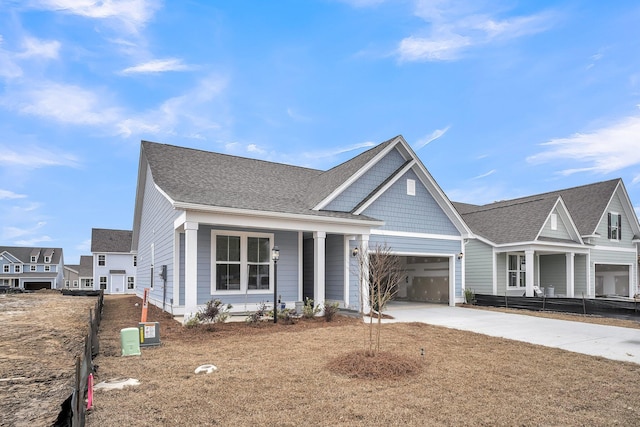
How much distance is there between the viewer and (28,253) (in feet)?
186

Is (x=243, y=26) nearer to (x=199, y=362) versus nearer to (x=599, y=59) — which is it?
(x=199, y=362)

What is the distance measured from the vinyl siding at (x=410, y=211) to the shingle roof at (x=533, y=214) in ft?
14.6

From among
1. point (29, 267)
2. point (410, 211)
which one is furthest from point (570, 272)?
point (29, 267)

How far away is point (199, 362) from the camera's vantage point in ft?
23.1

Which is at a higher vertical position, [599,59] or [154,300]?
[599,59]

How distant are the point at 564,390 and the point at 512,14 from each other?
11.5 meters

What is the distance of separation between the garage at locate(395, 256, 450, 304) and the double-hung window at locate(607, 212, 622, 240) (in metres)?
12.9

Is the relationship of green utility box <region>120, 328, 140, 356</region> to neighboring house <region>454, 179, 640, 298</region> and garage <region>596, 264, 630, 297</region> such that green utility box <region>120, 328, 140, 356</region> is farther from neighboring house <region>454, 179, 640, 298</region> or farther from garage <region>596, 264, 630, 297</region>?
garage <region>596, 264, 630, 297</region>

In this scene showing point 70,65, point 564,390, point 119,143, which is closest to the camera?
point 564,390

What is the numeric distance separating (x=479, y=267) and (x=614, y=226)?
35.7 feet

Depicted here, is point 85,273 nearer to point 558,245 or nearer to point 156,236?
point 156,236

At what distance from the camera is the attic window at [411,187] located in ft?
54.1

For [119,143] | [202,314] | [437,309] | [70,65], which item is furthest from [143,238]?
[437,309]

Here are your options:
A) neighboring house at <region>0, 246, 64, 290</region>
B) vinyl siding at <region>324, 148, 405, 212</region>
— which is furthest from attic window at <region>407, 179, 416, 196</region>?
neighboring house at <region>0, 246, 64, 290</region>
